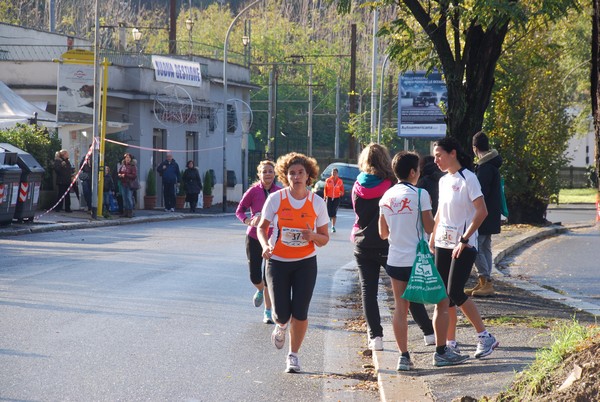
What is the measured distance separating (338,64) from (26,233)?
71.2 meters

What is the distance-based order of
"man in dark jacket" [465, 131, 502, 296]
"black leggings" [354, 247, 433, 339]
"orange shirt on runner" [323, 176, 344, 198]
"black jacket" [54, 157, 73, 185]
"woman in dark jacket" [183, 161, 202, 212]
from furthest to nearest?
"woman in dark jacket" [183, 161, 202, 212] < "black jacket" [54, 157, 73, 185] < "orange shirt on runner" [323, 176, 344, 198] < "man in dark jacket" [465, 131, 502, 296] < "black leggings" [354, 247, 433, 339]

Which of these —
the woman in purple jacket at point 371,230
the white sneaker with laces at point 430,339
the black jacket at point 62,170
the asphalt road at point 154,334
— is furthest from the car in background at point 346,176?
the woman in purple jacket at point 371,230

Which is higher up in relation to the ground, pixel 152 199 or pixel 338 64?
pixel 338 64

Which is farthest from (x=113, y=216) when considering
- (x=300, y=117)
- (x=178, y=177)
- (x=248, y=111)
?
(x=300, y=117)

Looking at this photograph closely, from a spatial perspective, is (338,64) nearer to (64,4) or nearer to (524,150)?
(64,4)

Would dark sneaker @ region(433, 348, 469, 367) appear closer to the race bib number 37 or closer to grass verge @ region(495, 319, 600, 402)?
the race bib number 37

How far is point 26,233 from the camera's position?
Answer: 23.3 m

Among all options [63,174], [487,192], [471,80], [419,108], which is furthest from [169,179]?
[487,192]

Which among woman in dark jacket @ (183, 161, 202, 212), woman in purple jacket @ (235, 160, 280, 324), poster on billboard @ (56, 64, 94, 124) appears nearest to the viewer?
woman in purple jacket @ (235, 160, 280, 324)

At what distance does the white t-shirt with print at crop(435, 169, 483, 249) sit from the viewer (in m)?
8.03

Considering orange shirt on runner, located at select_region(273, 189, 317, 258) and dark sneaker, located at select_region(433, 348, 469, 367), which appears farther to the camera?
orange shirt on runner, located at select_region(273, 189, 317, 258)

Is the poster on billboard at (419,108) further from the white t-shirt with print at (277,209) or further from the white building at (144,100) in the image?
Result: the white t-shirt with print at (277,209)

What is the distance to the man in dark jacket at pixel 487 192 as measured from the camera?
460 inches

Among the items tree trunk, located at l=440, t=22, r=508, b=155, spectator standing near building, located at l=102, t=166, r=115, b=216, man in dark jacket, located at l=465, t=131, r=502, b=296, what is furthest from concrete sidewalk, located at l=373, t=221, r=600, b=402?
spectator standing near building, located at l=102, t=166, r=115, b=216
